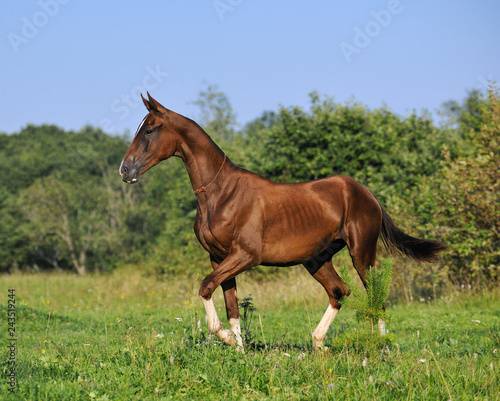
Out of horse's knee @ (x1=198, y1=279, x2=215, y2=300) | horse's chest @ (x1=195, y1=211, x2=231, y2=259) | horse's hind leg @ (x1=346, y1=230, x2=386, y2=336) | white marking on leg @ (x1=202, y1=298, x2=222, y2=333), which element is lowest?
white marking on leg @ (x1=202, y1=298, x2=222, y2=333)

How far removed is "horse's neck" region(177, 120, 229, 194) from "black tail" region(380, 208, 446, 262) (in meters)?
2.47

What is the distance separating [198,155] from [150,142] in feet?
1.74

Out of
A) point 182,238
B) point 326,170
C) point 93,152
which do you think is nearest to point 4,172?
point 93,152

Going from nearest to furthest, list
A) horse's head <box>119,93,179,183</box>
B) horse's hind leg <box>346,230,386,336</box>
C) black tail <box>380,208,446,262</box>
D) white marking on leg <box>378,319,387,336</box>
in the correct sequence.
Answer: horse's head <box>119,93,179,183</box> → white marking on leg <box>378,319,387,336</box> → horse's hind leg <box>346,230,386,336</box> → black tail <box>380,208,446,262</box>

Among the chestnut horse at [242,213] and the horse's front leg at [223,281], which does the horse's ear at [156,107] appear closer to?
the chestnut horse at [242,213]

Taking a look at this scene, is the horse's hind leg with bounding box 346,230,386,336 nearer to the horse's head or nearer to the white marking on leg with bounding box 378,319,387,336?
the white marking on leg with bounding box 378,319,387,336

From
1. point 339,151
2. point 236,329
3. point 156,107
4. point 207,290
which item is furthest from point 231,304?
point 339,151

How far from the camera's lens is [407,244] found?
6629 millimetres

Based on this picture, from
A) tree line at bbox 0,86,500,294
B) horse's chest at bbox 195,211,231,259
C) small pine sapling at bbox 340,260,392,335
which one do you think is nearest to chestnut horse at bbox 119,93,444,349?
horse's chest at bbox 195,211,231,259

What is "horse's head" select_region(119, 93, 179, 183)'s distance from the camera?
16.7 ft

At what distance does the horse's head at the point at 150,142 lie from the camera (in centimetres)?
509

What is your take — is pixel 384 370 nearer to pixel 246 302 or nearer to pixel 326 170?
pixel 246 302

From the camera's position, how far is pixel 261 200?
17.8ft

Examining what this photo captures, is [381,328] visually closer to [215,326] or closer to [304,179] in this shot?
[215,326]
